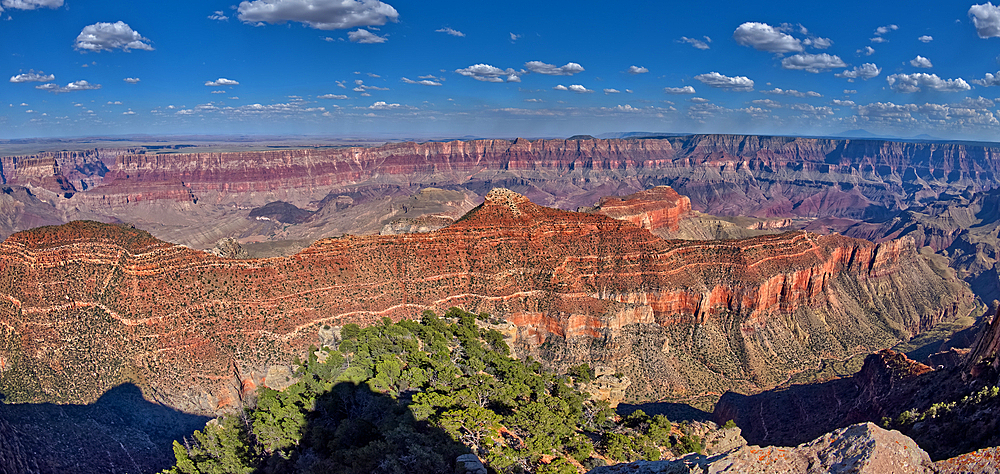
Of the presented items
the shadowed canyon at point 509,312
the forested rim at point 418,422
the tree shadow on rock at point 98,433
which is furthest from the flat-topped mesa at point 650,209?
the tree shadow on rock at point 98,433

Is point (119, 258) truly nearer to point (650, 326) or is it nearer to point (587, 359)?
point (587, 359)

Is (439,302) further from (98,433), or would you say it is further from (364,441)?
(98,433)

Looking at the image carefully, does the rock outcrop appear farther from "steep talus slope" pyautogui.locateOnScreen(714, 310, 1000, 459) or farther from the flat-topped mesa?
the flat-topped mesa

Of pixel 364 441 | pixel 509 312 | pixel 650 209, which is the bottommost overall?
pixel 509 312

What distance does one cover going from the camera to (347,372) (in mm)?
41594

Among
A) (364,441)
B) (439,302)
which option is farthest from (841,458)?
(439,302)

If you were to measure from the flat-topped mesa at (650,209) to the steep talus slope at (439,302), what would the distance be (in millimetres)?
44155

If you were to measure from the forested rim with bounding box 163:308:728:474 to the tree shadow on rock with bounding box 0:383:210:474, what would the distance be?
318 inches

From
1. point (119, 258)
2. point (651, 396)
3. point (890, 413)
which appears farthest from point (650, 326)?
point (119, 258)

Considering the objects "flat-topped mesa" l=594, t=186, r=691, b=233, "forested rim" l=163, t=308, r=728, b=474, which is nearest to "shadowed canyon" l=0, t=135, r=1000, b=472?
"forested rim" l=163, t=308, r=728, b=474

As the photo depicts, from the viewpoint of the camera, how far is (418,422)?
33.6 metres

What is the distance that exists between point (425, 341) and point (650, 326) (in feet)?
104

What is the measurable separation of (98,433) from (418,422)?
33687mm

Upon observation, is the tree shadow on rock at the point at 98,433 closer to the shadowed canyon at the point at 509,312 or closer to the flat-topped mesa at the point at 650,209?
the shadowed canyon at the point at 509,312
